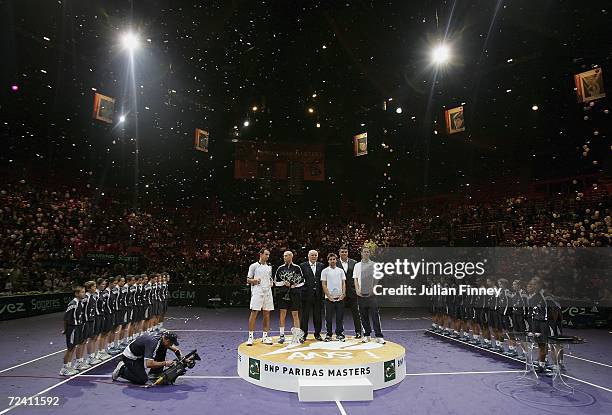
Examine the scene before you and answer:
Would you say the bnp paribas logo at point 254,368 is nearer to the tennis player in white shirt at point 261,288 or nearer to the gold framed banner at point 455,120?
the tennis player in white shirt at point 261,288

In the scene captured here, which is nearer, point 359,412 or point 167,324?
point 359,412

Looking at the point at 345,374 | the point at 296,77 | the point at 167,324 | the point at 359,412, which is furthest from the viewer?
the point at 296,77

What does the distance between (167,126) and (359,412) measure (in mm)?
26033

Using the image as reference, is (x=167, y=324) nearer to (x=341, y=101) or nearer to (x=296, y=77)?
(x=296, y=77)

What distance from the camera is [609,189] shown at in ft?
73.4

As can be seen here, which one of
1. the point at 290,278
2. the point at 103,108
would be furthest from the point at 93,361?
the point at 103,108

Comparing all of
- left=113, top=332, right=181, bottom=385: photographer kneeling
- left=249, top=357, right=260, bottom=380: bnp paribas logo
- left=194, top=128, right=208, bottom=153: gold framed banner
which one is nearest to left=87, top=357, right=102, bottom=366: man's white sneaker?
left=113, top=332, right=181, bottom=385: photographer kneeling

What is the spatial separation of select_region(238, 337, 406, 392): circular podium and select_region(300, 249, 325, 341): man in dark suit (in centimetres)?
103

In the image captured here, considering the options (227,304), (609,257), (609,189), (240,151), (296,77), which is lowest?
(227,304)

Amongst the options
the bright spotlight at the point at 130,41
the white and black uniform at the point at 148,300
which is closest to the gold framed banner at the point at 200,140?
the bright spotlight at the point at 130,41

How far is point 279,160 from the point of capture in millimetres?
28984

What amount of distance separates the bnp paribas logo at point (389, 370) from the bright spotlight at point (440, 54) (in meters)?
13.1

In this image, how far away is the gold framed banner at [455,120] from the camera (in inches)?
682

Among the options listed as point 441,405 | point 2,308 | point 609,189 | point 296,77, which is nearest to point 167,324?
point 2,308
